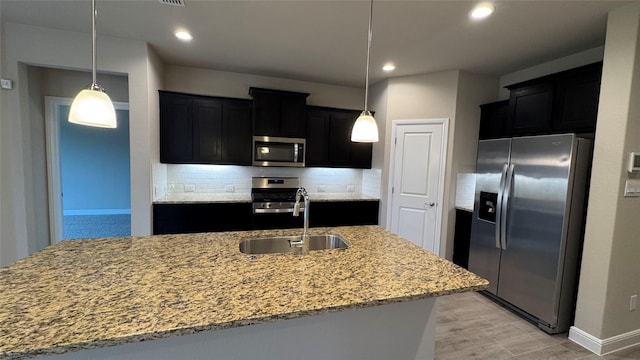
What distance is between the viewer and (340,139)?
4.34 m

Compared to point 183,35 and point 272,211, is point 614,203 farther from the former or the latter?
point 183,35

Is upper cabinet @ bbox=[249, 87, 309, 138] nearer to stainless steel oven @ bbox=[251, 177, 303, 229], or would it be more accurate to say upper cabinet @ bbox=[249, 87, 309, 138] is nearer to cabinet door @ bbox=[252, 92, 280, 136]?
cabinet door @ bbox=[252, 92, 280, 136]

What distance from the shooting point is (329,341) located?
1.39 metres

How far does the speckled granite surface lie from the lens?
3.01ft

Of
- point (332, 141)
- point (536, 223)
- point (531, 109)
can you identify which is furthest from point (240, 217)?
point (531, 109)

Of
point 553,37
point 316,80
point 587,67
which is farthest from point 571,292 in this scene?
point 316,80

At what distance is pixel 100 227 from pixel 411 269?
637cm

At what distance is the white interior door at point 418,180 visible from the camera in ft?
12.3

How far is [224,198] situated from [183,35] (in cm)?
194

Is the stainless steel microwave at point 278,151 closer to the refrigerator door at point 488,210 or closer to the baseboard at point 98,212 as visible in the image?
the refrigerator door at point 488,210

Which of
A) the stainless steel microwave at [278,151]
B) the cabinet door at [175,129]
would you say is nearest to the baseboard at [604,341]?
the stainless steel microwave at [278,151]

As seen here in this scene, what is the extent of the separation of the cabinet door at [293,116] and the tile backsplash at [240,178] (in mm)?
639

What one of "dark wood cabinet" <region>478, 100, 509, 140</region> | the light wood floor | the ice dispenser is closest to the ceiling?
"dark wood cabinet" <region>478, 100, 509, 140</region>

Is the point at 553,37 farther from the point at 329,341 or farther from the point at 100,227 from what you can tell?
the point at 100,227
